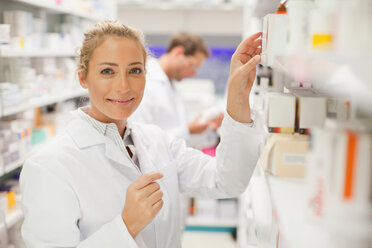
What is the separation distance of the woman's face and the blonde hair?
0.02m

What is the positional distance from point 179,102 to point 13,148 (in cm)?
153

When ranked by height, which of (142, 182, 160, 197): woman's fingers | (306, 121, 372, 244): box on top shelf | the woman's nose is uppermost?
the woman's nose

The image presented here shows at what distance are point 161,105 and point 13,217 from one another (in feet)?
4.64

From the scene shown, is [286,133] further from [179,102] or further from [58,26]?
[58,26]

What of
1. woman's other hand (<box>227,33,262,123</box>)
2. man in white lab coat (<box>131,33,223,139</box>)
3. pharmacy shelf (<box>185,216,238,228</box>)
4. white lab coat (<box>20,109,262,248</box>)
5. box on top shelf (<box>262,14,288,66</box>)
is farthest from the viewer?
pharmacy shelf (<box>185,216,238,228</box>)

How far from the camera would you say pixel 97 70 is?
5.73 ft

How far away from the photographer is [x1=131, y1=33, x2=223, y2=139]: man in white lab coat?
356 centimetres

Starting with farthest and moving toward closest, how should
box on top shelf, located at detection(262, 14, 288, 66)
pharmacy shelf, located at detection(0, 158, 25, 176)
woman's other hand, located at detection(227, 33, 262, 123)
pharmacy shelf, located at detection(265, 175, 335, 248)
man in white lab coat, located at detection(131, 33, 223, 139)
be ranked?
man in white lab coat, located at detection(131, 33, 223, 139), pharmacy shelf, located at detection(0, 158, 25, 176), woman's other hand, located at detection(227, 33, 262, 123), box on top shelf, located at detection(262, 14, 288, 66), pharmacy shelf, located at detection(265, 175, 335, 248)

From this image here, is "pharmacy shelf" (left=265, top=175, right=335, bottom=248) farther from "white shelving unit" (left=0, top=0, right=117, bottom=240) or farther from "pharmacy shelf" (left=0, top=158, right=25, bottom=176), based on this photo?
"pharmacy shelf" (left=0, top=158, right=25, bottom=176)

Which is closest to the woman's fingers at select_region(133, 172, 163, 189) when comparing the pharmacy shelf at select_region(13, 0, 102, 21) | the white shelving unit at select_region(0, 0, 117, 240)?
the white shelving unit at select_region(0, 0, 117, 240)

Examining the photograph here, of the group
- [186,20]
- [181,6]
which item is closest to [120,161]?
[181,6]

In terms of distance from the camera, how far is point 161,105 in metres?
3.59

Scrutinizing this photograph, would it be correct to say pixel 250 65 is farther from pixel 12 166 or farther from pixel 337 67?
pixel 12 166

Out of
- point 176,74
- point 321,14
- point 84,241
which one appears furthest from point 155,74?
point 321,14
